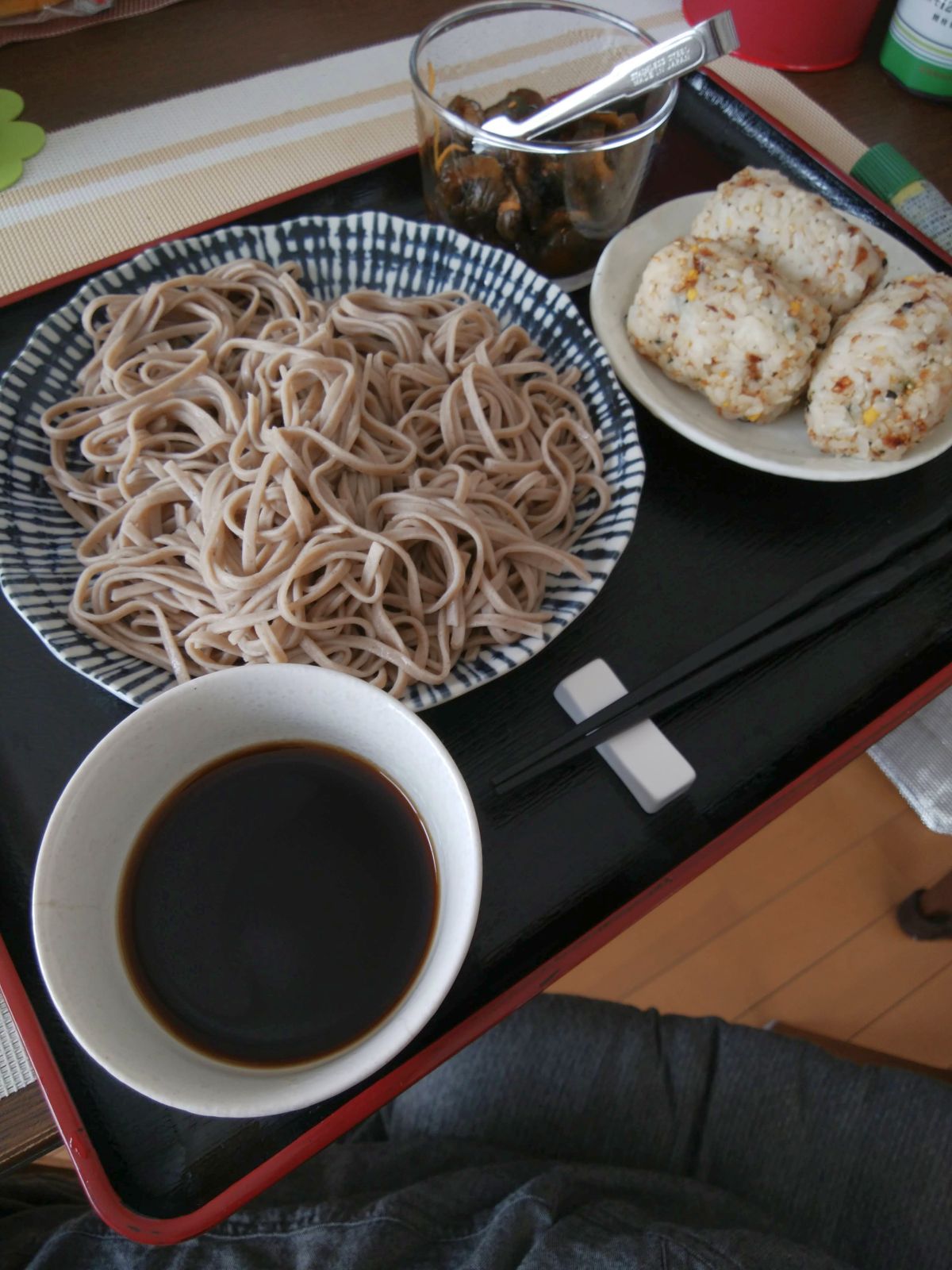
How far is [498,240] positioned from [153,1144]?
1.11 meters

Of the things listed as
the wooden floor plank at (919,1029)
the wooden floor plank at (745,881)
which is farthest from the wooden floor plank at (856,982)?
the wooden floor plank at (745,881)

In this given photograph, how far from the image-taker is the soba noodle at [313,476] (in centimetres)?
89

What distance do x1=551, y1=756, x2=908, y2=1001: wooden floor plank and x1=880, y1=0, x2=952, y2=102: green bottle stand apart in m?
1.29

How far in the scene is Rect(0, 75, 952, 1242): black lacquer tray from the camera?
0.72 m

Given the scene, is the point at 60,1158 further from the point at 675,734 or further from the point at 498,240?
the point at 498,240

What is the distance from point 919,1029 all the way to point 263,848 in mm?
1422

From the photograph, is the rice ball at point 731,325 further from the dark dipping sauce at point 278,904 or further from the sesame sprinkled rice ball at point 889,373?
the dark dipping sauce at point 278,904

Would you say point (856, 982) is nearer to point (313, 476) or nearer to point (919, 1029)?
point (919, 1029)

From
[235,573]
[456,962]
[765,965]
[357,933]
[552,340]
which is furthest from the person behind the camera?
[765,965]

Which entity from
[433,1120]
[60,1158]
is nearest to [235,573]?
[433,1120]

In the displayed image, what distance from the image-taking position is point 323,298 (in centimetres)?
117

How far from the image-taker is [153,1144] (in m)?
0.71

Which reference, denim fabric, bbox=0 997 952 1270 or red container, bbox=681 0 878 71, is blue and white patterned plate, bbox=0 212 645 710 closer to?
denim fabric, bbox=0 997 952 1270

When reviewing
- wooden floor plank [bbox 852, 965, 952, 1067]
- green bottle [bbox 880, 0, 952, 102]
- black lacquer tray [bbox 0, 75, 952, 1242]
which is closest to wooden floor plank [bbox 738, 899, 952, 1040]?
wooden floor plank [bbox 852, 965, 952, 1067]
